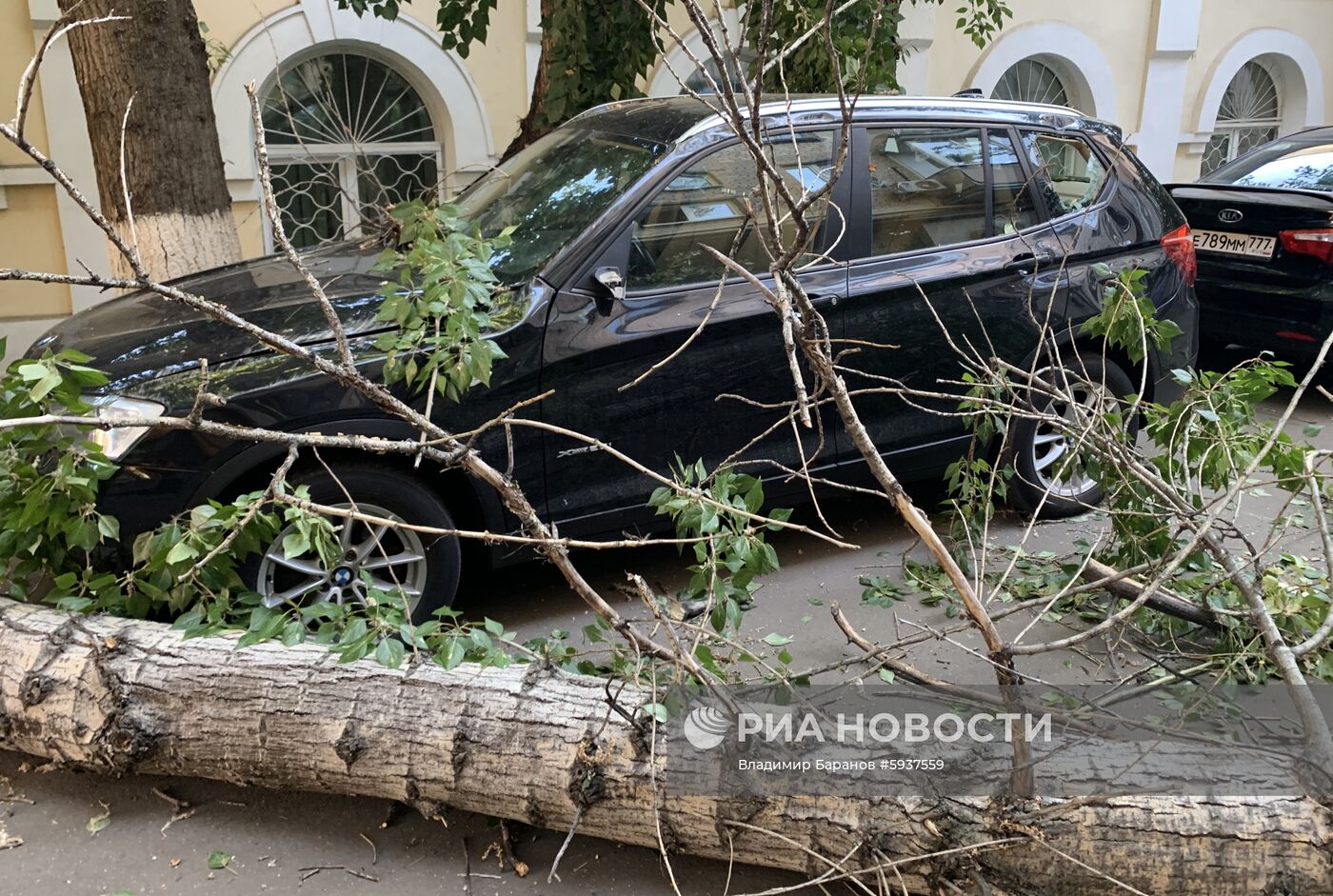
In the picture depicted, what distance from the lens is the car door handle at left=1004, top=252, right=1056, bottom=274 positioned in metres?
4.66

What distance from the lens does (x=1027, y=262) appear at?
15.4ft

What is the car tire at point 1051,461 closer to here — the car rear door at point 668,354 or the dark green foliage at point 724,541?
the car rear door at point 668,354

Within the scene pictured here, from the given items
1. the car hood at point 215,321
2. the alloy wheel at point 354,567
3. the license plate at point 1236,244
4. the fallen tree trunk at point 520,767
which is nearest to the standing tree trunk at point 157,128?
the car hood at point 215,321

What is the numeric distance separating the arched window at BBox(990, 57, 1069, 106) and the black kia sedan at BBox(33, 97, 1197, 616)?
18.6ft

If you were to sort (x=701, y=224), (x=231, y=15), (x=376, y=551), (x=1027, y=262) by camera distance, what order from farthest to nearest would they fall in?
(x=231, y=15) → (x=1027, y=262) → (x=701, y=224) → (x=376, y=551)

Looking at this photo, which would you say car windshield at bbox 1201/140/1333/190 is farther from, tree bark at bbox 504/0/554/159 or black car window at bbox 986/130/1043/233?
tree bark at bbox 504/0/554/159

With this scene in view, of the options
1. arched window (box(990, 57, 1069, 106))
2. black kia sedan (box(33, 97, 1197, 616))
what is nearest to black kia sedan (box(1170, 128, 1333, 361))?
black kia sedan (box(33, 97, 1197, 616))

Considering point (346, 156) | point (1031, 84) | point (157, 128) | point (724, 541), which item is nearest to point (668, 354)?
point (724, 541)

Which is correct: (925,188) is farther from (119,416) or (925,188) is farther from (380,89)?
(380,89)

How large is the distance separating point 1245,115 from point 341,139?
9.70m

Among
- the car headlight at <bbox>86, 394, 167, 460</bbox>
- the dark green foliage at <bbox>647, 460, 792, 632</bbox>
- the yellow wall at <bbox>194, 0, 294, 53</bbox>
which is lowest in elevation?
the dark green foliage at <bbox>647, 460, 792, 632</bbox>

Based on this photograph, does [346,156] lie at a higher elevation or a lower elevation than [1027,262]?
higher

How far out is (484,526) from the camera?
385 centimetres

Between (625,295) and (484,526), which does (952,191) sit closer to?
(625,295)
